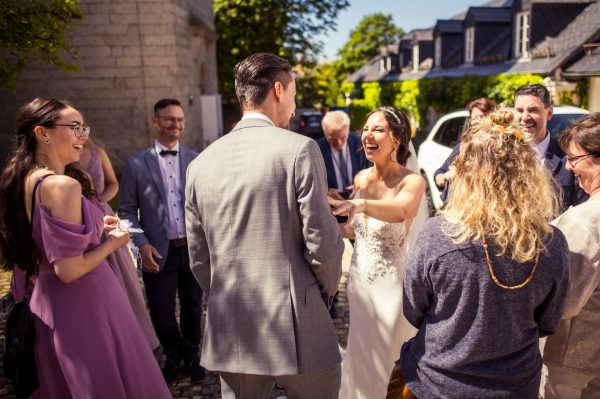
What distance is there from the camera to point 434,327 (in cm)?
177

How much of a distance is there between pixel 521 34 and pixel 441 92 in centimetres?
330

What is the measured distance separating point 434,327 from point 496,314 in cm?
24

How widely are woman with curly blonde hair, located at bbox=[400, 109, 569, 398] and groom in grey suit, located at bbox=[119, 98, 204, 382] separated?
2.15m

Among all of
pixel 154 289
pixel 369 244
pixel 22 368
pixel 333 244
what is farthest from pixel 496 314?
pixel 154 289

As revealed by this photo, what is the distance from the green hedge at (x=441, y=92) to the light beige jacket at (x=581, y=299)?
395 inches

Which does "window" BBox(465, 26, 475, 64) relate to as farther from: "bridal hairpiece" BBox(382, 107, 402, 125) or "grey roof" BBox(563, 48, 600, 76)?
"bridal hairpiece" BBox(382, 107, 402, 125)

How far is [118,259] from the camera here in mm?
3525

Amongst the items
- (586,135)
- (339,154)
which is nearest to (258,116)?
(586,135)

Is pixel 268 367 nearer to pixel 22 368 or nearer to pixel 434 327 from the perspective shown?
pixel 434 327

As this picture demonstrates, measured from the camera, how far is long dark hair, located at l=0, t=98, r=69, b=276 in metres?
2.20

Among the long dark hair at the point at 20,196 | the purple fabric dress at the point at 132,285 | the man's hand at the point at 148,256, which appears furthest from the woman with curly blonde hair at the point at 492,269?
the purple fabric dress at the point at 132,285

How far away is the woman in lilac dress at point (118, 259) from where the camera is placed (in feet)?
11.6

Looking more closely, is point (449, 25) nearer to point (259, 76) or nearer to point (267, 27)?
point (267, 27)

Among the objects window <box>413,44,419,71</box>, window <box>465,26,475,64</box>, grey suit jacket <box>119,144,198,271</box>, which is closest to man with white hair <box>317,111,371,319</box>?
grey suit jacket <box>119,144,198,271</box>
